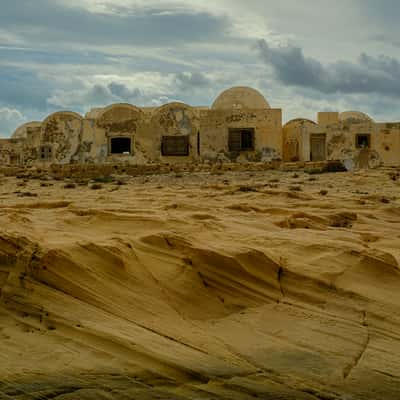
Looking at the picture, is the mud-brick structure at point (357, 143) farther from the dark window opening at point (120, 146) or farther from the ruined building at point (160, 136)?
the dark window opening at point (120, 146)

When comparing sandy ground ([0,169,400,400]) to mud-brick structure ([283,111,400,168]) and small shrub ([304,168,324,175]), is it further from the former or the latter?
mud-brick structure ([283,111,400,168])

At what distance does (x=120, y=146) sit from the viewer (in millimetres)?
26438

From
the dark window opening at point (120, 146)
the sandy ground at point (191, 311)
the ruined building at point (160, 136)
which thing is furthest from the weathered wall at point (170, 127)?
the sandy ground at point (191, 311)

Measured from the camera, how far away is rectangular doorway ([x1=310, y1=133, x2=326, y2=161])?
2775 centimetres

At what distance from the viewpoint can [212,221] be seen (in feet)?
19.0

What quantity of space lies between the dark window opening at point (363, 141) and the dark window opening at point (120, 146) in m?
10.3

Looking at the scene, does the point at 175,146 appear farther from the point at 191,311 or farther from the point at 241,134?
the point at 191,311

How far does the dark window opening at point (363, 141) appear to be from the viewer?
26266 mm

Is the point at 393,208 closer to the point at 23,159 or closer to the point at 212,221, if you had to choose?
the point at 212,221

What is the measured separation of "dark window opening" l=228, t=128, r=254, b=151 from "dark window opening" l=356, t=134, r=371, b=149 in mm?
4959

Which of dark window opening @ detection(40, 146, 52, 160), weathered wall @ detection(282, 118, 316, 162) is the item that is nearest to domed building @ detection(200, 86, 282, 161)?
weathered wall @ detection(282, 118, 316, 162)

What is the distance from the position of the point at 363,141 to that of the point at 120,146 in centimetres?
1103

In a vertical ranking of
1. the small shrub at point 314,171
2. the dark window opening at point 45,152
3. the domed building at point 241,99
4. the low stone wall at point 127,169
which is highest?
the domed building at point 241,99

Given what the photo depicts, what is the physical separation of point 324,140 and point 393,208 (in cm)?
2024
